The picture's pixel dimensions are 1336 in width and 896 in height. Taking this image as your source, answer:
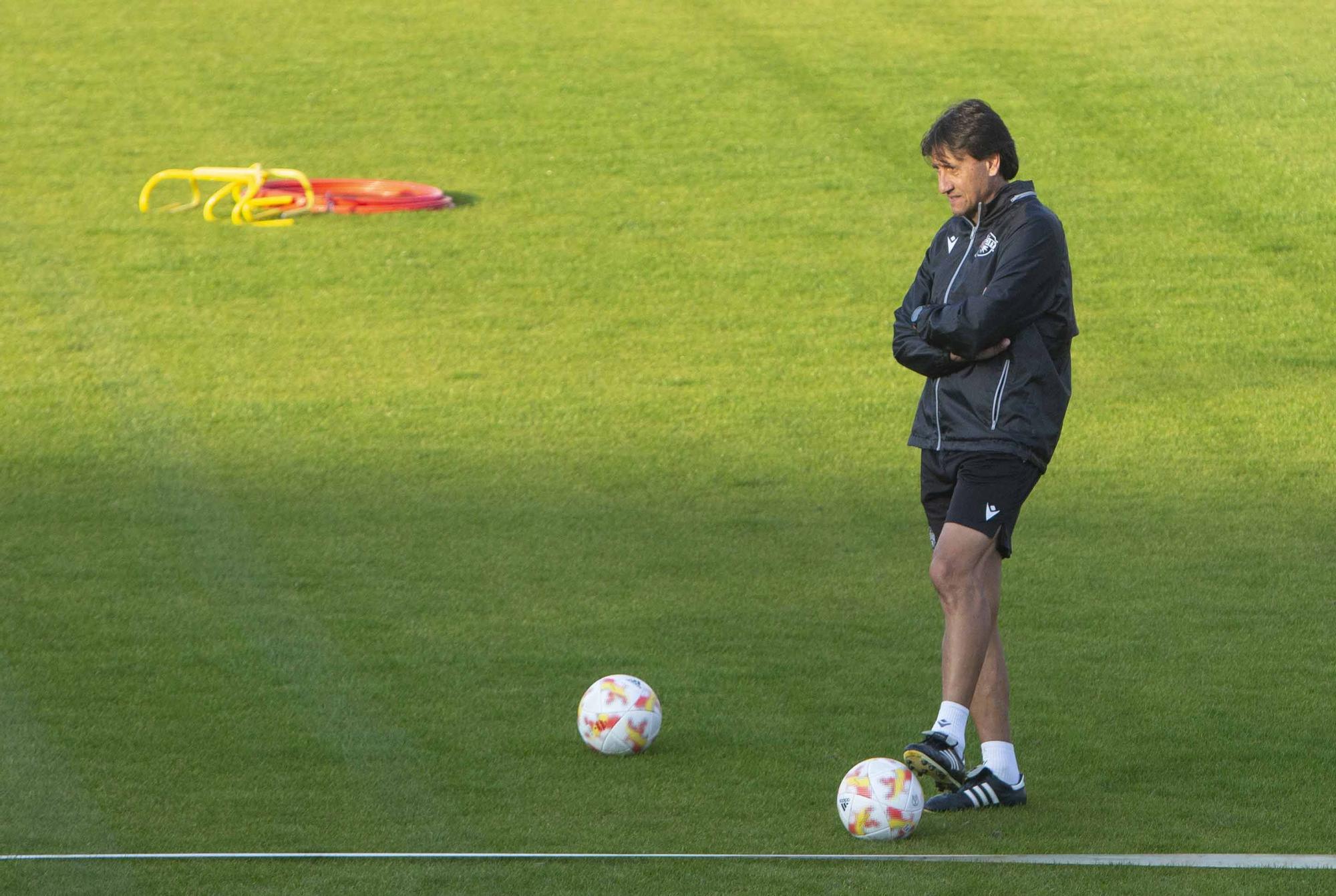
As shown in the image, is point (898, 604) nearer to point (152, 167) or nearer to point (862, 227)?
point (862, 227)

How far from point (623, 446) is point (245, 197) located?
589cm

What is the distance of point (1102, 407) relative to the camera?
36.0 feet

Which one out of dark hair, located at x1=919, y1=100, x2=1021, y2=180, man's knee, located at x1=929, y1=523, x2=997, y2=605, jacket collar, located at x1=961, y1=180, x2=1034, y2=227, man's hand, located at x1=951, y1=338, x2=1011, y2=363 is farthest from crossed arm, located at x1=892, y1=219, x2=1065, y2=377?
man's knee, located at x1=929, y1=523, x2=997, y2=605

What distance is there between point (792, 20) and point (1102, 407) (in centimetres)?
979

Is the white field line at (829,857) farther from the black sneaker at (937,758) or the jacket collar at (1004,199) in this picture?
the jacket collar at (1004,199)

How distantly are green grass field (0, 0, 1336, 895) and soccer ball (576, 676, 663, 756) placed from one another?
8 centimetres

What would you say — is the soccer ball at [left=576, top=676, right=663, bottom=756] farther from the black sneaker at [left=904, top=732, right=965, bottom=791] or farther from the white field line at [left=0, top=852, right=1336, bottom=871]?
the black sneaker at [left=904, top=732, right=965, bottom=791]

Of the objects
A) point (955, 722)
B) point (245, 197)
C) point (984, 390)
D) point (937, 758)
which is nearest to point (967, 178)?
point (984, 390)

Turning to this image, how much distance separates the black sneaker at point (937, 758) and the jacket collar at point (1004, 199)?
157 centimetres

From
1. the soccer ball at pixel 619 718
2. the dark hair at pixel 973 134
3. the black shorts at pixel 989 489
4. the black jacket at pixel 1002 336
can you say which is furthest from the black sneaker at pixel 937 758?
the dark hair at pixel 973 134

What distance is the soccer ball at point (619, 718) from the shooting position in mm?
5695

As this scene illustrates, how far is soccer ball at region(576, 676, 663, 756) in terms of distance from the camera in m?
5.70

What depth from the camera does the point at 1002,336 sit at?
5.07 meters

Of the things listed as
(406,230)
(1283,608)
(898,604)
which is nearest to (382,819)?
(898,604)
